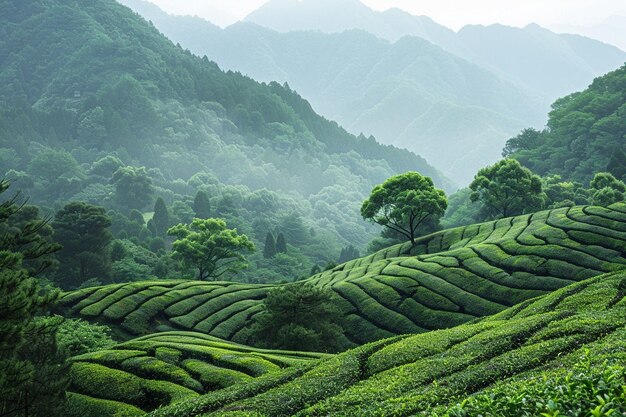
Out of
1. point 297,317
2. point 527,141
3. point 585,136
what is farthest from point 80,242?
point 527,141

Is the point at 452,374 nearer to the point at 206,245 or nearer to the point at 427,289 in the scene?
the point at 427,289

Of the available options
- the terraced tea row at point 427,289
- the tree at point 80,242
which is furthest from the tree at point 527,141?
the tree at point 80,242

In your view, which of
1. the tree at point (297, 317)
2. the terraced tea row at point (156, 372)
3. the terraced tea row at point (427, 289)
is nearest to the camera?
the terraced tea row at point (156, 372)

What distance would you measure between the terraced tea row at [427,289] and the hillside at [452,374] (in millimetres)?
10800

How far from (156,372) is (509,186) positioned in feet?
176

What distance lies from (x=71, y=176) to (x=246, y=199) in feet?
183

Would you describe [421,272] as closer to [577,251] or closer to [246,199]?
[577,251]

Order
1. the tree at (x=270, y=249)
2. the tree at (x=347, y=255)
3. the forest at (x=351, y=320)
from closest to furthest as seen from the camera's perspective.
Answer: the forest at (x=351, y=320), the tree at (x=270, y=249), the tree at (x=347, y=255)

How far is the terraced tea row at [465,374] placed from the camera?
908cm

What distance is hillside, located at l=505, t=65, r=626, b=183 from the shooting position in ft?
367

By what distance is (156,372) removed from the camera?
27.7 meters

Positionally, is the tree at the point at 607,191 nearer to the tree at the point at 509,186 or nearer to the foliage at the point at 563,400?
the tree at the point at 509,186

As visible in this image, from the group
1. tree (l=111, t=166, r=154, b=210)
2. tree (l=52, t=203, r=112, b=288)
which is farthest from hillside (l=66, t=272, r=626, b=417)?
tree (l=111, t=166, r=154, b=210)

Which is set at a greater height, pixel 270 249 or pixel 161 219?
pixel 161 219
